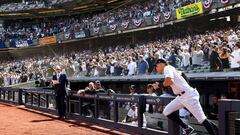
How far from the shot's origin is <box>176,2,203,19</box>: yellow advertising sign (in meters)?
26.3

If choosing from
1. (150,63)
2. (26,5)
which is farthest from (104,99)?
(26,5)

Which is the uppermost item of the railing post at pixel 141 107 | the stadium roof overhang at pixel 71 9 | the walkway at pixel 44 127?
the stadium roof overhang at pixel 71 9

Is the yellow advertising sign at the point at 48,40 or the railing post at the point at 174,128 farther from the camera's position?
the yellow advertising sign at the point at 48,40

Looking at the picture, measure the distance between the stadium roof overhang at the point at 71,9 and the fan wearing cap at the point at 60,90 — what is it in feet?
97.3

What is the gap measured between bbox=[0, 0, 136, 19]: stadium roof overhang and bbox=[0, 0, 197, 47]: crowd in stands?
0.84 meters

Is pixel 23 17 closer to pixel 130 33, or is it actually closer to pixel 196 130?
pixel 130 33

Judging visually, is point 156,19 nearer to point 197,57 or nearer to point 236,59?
point 197,57

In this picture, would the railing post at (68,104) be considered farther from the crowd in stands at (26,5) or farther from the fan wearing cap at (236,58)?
the crowd in stands at (26,5)

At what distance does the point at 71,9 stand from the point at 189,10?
28.5 meters

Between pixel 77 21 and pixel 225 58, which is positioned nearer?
pixel 225 58

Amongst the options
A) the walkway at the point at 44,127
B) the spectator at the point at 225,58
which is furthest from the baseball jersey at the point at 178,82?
the spectator at the point at 225,58

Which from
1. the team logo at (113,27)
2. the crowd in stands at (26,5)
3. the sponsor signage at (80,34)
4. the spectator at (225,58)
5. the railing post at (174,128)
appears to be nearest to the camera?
the railing post at (174,128)

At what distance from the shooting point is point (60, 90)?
1434 centimetres

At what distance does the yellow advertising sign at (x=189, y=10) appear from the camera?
2625cm
